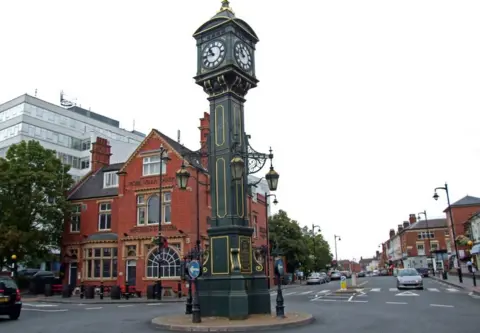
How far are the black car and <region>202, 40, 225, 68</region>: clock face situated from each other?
1144cm

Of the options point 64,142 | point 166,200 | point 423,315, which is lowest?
point 423,315

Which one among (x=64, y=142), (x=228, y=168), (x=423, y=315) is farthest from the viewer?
(x=64, y=142)

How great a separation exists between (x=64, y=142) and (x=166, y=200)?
3744 cm

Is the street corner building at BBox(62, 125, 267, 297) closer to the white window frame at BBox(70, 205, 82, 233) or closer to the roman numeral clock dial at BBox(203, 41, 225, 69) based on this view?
the white window frame at BBox(70, 205, 82, 233)

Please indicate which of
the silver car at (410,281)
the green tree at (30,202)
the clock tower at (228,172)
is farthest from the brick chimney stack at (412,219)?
the clock tower at (228,172)

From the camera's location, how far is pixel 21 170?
3672cm

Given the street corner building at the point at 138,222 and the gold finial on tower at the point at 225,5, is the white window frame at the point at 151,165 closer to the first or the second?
the street corner building at the point at 138,222

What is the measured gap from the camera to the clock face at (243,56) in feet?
58.4

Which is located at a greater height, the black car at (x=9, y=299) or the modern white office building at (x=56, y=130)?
the modern white office building at (x=56, y=130)

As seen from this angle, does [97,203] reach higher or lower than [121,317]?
higher

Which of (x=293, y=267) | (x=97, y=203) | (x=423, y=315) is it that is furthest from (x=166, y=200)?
(x=293, y=267)

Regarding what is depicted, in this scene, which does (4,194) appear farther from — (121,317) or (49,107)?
(49,107)

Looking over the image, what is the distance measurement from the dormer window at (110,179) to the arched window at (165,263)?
9053mm

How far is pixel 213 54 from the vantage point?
17906mm
